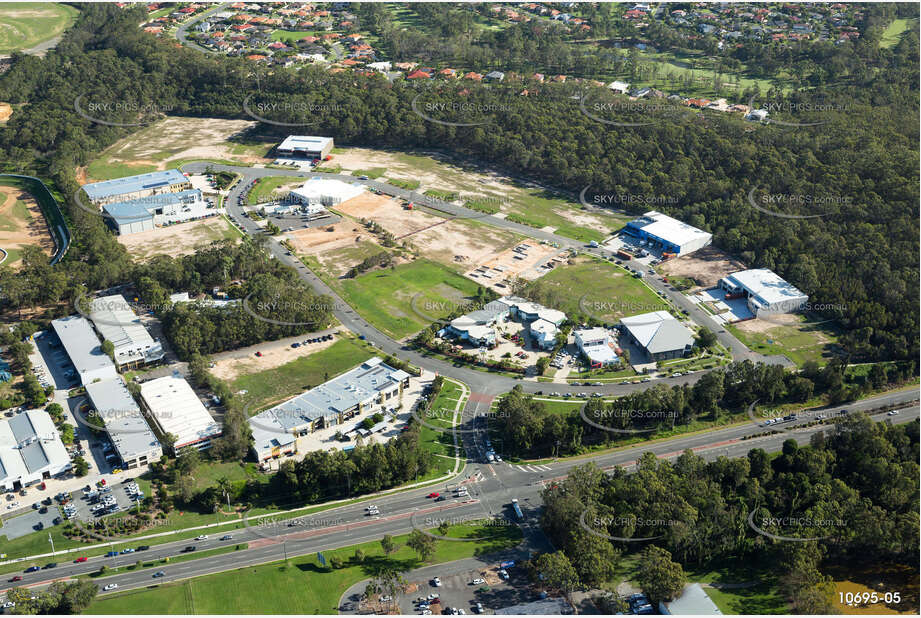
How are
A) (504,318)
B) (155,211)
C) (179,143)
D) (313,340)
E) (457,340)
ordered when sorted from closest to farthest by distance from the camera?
1. (313,340)
2. (457,340)
3. (504,318)
4. (155,211)
5. (179,143)

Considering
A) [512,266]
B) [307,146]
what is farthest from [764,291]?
[307,146]

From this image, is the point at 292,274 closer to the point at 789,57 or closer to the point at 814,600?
the point at 814,600

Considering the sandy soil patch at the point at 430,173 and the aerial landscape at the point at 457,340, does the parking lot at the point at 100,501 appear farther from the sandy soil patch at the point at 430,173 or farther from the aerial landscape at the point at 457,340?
the sandy soil patch at the point at 430,173

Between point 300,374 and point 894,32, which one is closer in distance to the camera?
point 300,374

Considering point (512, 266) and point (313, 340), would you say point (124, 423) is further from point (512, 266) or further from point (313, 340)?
point (512, 266)

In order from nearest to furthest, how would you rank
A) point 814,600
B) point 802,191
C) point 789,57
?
1. point 814,600
2. point 802,191
3. point 789,57

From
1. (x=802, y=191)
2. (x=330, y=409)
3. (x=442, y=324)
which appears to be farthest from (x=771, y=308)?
(x=330, y=409)
